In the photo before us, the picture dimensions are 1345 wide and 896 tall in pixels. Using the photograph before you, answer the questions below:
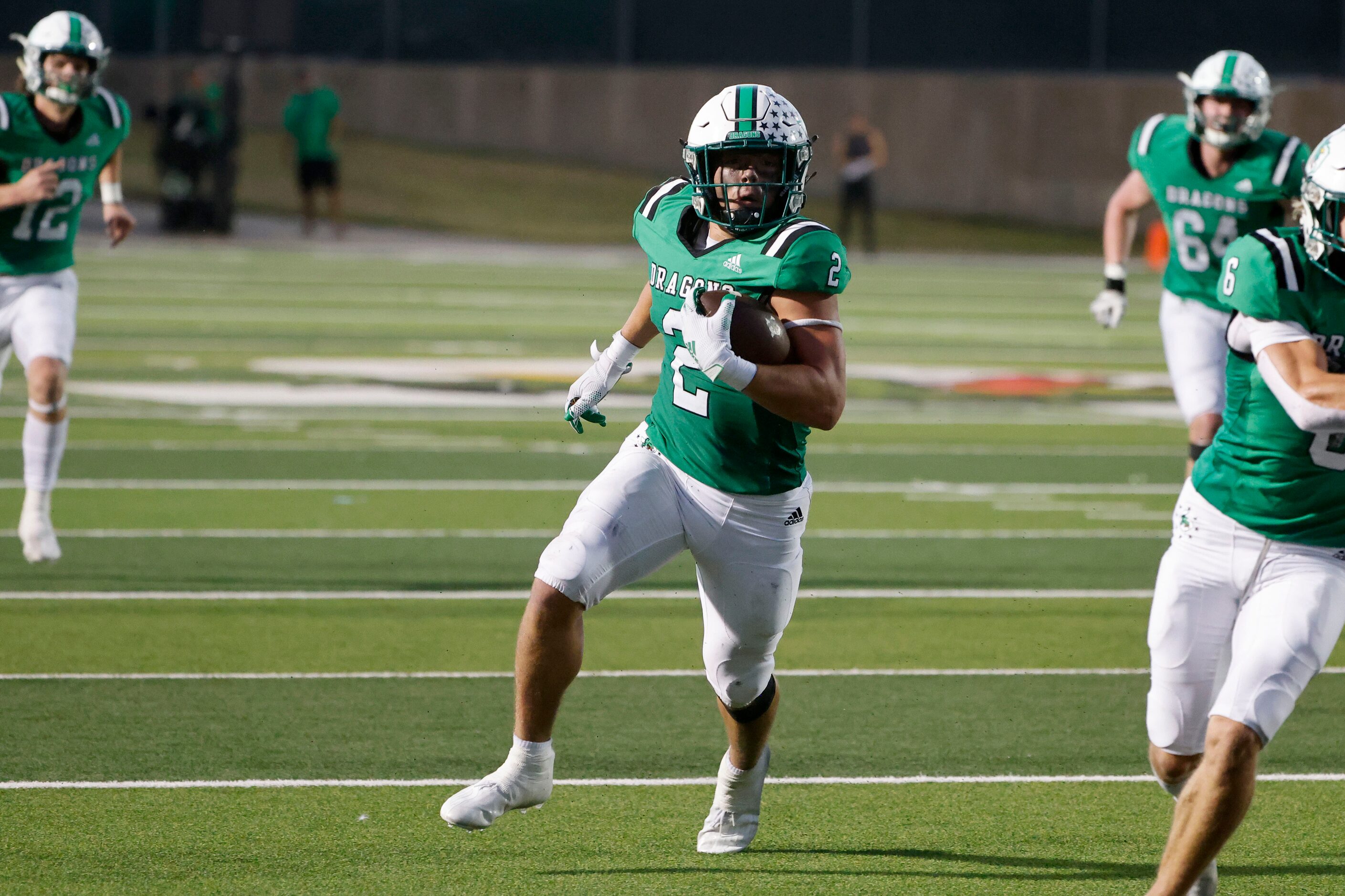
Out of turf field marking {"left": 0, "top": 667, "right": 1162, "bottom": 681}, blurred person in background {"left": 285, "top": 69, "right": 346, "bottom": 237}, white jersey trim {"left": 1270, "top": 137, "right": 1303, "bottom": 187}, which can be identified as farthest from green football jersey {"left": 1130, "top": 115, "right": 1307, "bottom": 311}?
blurred person in background {"left": 285, "top": 69, "right": 346, "bottom": 237}

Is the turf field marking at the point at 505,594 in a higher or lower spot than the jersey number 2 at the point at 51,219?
lower

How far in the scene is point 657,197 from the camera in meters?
4.64

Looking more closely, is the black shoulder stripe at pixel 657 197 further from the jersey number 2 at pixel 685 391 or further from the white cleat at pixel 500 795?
the white cleat at pixel 500 795

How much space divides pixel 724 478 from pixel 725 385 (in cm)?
21

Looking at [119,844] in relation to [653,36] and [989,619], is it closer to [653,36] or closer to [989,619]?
[989,619]

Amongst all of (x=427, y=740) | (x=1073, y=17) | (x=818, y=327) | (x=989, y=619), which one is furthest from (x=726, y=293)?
(x=1073, y=17)

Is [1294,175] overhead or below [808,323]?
overhead

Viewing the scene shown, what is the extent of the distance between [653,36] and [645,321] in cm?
2788

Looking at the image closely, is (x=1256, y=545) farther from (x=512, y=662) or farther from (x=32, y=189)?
(x=32, y=189)

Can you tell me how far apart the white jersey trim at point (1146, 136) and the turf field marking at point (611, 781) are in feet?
11.2

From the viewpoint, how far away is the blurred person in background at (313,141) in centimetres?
2486

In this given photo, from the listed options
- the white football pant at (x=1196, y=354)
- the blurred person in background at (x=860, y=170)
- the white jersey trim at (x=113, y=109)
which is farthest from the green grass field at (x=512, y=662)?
the blurred person in background at (x=860, y=170)

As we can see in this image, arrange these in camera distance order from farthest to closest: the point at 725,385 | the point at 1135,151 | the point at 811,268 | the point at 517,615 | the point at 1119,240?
the point at 1119,240, the point at 1135,151, the point at 517,615, the point at 725,385, the point at 811,268

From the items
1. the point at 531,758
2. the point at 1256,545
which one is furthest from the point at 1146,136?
the point at 531,758
